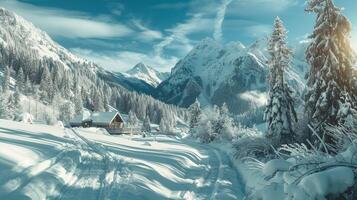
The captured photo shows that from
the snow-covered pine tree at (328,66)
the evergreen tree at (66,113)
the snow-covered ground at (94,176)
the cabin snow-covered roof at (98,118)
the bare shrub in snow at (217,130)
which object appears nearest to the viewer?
the snow-covered ground at (94,176)

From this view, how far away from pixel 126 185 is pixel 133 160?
7.16 metres

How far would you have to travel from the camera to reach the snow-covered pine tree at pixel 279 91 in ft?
113

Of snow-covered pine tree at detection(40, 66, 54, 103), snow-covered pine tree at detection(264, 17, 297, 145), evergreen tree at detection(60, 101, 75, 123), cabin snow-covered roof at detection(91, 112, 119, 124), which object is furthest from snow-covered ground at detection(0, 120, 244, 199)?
snow-covered pine tree at detection(40, 66, 54, 103)

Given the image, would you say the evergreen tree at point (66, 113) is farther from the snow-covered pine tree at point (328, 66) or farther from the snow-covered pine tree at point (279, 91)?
the snow-covered pine tree at point (328, 66)

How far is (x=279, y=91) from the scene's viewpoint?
3581 cm

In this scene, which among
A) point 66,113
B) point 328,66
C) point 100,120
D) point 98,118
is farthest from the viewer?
point 66,113

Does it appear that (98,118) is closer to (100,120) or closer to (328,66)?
(100,120)

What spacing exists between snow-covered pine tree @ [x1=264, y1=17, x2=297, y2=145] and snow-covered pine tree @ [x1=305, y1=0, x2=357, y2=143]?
270 inches

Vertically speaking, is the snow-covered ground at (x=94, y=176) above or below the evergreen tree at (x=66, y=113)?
below

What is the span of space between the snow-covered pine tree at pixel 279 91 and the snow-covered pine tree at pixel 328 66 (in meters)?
6.85

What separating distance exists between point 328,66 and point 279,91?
969 centimetres

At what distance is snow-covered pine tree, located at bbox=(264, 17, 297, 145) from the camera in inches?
1359

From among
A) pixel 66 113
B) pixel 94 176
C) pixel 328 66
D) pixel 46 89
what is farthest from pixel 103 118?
pixel 46 89

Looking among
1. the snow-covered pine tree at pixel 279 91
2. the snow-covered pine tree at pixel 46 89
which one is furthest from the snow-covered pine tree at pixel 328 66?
the snow-covered pine tree at pixel 46 89
